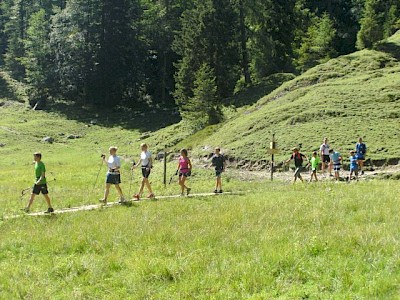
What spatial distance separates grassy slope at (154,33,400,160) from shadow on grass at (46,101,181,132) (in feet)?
70.1

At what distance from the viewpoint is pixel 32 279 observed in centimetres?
945

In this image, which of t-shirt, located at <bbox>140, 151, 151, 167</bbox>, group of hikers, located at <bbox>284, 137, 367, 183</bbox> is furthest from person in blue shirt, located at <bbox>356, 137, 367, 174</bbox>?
t-shirt, located at <bbox>140, 151, 151, 167</bbox>

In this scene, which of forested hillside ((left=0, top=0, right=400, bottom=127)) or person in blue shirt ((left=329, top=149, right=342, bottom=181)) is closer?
person in blue shirt ((left=329, top=149, right=342, bottom=181))

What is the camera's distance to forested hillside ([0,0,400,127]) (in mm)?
57219

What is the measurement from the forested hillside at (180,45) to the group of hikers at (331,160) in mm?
20804

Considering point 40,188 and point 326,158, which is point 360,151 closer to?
point 326,158

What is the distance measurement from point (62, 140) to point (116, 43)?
876 inches

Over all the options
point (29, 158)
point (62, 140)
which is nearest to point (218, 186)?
point (29, 158)

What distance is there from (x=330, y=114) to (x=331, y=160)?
10.4m

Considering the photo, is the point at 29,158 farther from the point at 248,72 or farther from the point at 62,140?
the point at 248,72

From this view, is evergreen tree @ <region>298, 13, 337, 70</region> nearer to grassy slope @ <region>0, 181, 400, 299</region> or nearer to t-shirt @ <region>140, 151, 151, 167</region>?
t-shirt @ <region>140, 151, 151, 167</region>

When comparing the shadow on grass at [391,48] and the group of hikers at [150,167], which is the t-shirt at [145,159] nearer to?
the group of hikers at [150,167]

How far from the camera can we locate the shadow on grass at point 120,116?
6506cm

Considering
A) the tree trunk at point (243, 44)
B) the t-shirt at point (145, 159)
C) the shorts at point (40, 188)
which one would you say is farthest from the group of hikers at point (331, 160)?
the tree trunk at point (243, 44)
